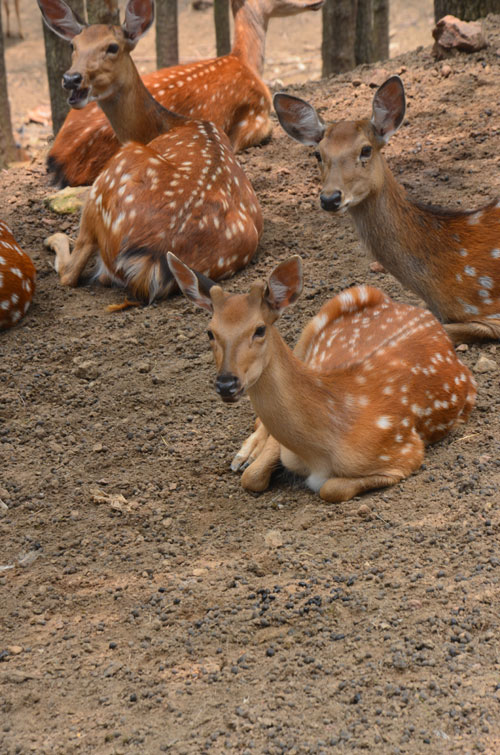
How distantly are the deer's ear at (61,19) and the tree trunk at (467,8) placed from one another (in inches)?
139

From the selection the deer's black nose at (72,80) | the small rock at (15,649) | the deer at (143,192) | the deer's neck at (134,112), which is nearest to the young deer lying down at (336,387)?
the small rock at (15,649)

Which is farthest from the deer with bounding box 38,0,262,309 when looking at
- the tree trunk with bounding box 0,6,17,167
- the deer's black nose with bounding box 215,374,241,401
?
the tree trunk with bounding box 0,6,17,167

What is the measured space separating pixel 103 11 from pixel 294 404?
5033mm

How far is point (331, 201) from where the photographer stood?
5.01m

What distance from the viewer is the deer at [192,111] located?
766 cm

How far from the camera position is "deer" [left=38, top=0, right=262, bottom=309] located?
A: 608 centimetres

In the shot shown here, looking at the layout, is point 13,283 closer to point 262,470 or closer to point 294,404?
point 262,470

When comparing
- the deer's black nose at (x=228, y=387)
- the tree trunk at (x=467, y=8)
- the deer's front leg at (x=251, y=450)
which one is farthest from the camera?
the tree trunk at (x=467, y=8)

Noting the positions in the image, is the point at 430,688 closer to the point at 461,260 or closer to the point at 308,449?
the point at 308,449

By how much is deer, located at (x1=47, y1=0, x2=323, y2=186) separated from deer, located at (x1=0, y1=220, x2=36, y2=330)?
1.65 m

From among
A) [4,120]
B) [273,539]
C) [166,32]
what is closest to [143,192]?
[273,539]

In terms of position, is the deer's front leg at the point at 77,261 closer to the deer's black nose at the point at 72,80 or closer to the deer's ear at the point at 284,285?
the deer's black nose at the point at 72,80

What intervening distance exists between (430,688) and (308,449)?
134 centimetres

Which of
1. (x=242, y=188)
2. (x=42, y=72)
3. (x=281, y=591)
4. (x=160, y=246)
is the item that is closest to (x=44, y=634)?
(x=281, y=591)
